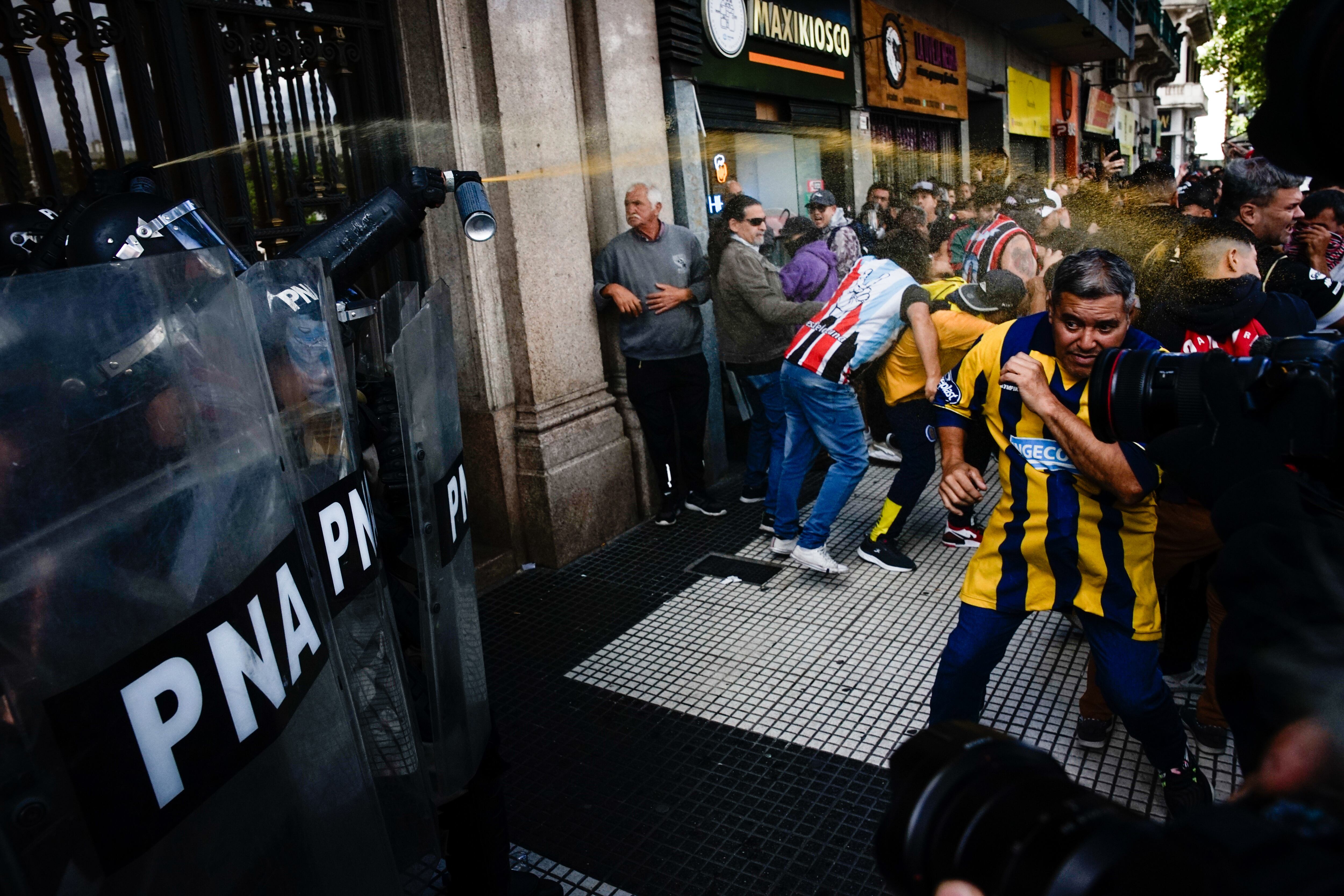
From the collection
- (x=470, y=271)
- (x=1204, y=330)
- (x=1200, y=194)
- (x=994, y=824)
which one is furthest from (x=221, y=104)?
(x=1200, y=194)

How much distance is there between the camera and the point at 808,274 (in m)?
5.58

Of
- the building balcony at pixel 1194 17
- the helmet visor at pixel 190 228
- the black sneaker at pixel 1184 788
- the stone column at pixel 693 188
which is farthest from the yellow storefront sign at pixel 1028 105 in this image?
the helmet visor at pixel 190 228

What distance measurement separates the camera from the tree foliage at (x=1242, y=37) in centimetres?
2473

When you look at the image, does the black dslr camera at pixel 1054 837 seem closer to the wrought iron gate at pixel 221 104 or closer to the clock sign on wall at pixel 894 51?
the wrought iron gate at pixel 221 104

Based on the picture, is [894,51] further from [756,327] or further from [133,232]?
[133,232]

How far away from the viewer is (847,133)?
374 inches

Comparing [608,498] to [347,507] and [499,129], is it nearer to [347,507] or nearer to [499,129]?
[499,129]

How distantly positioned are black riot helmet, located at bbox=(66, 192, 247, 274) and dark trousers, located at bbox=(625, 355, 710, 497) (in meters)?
3.58

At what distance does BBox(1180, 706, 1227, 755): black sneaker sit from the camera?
A: 282cm

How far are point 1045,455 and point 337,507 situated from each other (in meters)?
1.76

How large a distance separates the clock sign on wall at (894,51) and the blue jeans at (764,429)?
19.7 feet

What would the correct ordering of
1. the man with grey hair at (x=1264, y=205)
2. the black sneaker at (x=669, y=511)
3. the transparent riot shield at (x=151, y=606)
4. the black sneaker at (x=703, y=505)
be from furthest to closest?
the black sneaker at (x=703, y=505)
the black sneaker at (x=669, y=511)
the man with grey hair at (x=1264, y=205)
the transparent riot shield at (x=151, y=606)

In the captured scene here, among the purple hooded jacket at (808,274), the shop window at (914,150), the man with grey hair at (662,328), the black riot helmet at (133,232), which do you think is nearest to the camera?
the black riot helmet at (133,232)

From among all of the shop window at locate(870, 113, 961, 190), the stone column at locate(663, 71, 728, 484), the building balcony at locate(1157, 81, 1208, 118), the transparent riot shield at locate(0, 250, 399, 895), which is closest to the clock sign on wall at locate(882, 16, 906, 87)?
the shop window at locate(870, 113, 961, 190)
